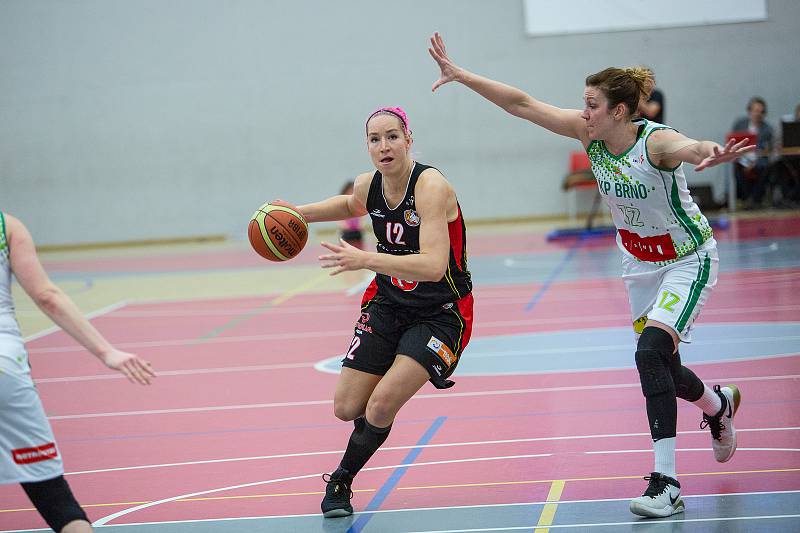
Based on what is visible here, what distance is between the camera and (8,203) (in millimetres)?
19891

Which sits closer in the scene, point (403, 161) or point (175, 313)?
point (403, 161)

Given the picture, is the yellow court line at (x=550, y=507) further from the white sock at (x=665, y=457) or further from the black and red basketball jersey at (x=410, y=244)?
the black and red basketball jersey at (x=410, y=244)

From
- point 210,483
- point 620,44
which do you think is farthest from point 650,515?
point 620,44

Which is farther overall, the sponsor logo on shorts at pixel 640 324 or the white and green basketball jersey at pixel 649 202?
the sponsor logo on shorts at pixel 640 324

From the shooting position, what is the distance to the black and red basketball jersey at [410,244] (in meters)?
4.52

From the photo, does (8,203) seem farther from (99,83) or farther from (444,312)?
(444,312)

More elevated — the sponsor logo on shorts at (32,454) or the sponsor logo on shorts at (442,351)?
the sponsor logo on shorts at (32,454)

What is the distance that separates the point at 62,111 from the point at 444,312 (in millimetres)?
16689

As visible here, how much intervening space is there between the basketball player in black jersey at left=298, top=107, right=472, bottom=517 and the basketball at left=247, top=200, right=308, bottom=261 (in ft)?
1.03

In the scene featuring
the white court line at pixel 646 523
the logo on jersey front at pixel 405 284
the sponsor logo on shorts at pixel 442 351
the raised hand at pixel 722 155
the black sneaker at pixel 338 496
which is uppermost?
the raised hand at pixel 722 155

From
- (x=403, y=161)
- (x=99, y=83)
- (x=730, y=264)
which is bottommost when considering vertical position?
(x=730, y=264)

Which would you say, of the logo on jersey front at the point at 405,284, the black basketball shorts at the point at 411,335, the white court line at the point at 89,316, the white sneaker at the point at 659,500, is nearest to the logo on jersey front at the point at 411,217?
the logo on jersey front at the point at 405,284

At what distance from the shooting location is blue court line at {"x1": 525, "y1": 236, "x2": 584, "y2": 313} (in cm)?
1039

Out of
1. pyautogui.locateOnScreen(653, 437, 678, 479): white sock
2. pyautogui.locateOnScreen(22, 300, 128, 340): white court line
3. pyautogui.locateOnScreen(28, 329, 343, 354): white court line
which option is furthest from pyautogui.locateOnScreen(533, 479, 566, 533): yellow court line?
pyautogui.locateOnScreen(22, 300, 128, 340): white court line
